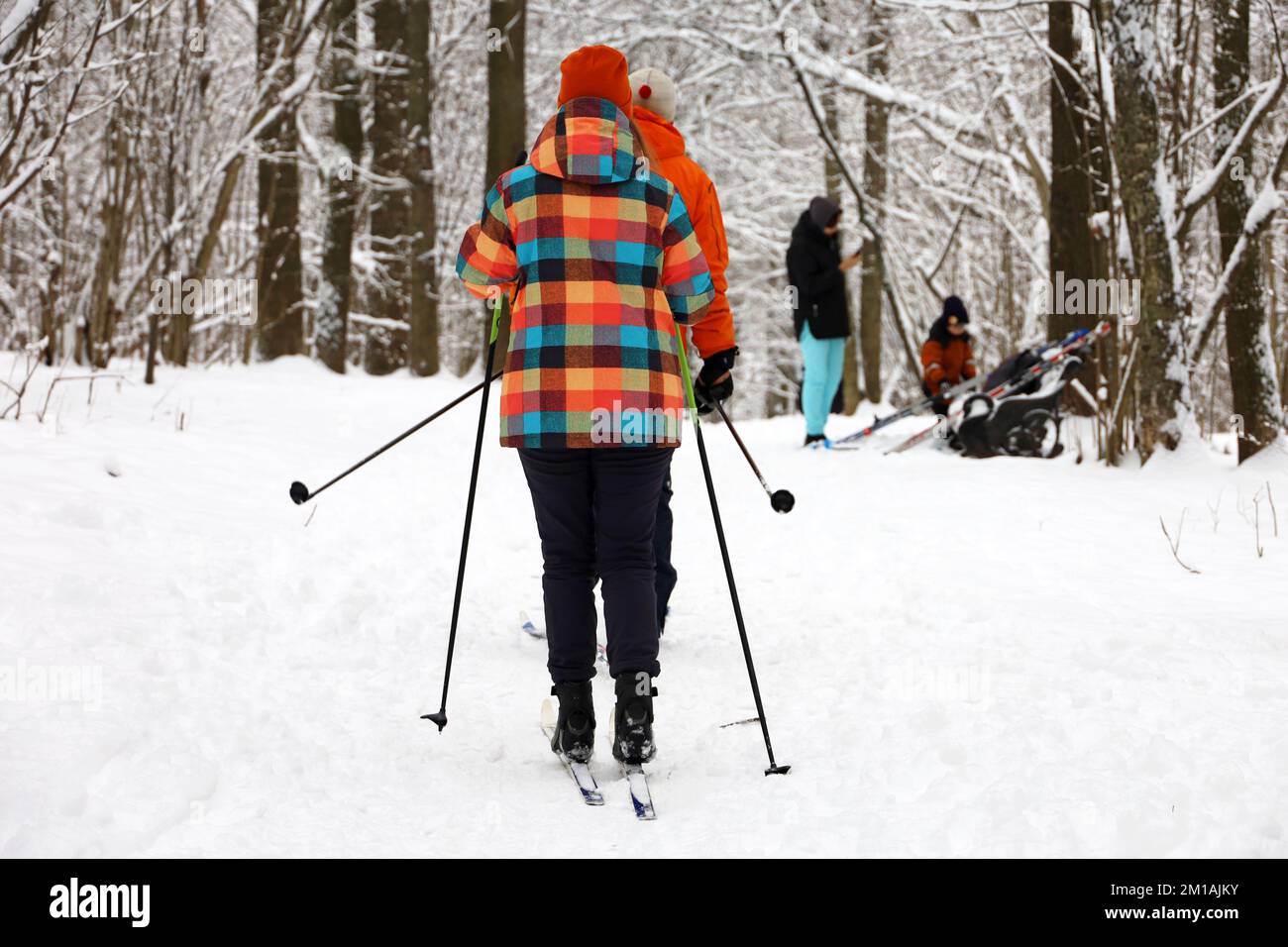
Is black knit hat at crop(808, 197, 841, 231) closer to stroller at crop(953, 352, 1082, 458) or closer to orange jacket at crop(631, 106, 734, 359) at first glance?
stroller at crop(953, 352, 1082, 458)

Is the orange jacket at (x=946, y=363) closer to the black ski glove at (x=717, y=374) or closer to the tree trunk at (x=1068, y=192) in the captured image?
the tree trunk at (x=1068, y=192)

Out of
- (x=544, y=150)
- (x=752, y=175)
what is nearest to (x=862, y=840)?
(x=544, y=150)

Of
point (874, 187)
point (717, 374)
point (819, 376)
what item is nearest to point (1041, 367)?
point (819, 376)

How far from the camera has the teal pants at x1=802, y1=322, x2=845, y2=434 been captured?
955 cm

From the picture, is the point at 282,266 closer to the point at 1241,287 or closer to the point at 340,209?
the point at 340,209

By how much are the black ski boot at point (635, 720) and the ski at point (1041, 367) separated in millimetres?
5933

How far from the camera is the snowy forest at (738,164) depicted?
23.2ft

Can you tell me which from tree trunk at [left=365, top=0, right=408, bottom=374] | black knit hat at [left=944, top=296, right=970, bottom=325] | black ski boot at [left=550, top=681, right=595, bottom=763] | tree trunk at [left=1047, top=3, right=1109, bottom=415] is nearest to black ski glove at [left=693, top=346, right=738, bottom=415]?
black ski boot at [left=550, top=681, right=595, bottom=763]

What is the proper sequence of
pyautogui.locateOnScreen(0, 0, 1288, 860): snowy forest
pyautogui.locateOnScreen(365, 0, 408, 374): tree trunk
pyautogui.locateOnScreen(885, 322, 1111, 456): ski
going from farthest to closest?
pyautogui.locateOnScreen(365, 0, 408, 374): tree trunk → pyautogui.locateOnScreen(885, 322, 1111, 456): ski → pyautogui.locateOnScreen(0, 0, 1288, 860): snowy forest

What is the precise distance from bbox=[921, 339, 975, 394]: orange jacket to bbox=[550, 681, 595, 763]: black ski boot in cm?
773

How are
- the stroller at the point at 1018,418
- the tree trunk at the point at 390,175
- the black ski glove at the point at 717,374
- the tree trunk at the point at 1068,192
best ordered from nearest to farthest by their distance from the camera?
the black ski glove at the point at 717,374, the stroller at the point at 1018,418, the tree trunk at the point at 1068,192, the tree trunk at the point at 390,175

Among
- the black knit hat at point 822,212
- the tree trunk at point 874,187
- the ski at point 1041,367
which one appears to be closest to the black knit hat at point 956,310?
the black knit hat at point 822,212

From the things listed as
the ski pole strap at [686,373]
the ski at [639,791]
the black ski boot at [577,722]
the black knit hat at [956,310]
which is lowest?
the ski at [639,791]

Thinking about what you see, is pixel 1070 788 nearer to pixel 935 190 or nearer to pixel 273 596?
pixel 273 596
